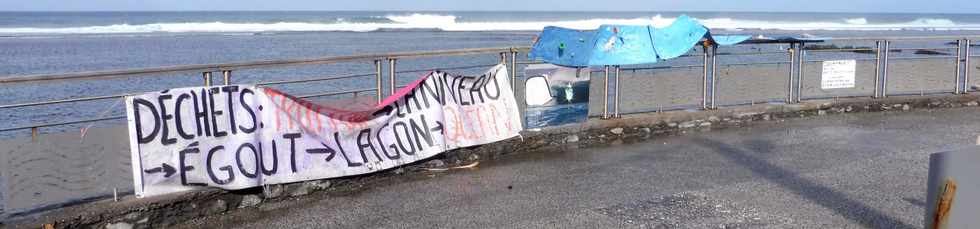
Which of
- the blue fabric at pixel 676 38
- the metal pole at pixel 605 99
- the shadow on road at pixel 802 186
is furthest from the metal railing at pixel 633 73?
the shadow on road at pixel 802 186

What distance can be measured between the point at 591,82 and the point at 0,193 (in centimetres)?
650

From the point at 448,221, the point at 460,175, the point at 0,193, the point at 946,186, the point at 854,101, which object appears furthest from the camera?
the point at 854,101

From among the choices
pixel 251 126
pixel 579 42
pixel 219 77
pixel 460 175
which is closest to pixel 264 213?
pixel 251 126

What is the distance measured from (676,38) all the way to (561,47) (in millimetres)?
1475

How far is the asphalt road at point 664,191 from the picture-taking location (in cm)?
652

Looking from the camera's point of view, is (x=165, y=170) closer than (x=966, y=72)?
Yes

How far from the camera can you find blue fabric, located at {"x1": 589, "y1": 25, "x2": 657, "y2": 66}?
34.2 feet

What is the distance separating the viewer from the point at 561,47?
10492 millimetres

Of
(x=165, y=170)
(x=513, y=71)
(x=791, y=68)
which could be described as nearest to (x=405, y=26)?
(x=791, y=68)

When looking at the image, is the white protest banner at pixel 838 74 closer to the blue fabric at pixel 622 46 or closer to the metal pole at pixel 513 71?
the blue fabric at pixel 622 46

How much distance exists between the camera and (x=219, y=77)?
2075cm

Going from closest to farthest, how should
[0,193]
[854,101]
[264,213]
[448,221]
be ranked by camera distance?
[0,193] < [448,221] < [264,213] < [854,101]

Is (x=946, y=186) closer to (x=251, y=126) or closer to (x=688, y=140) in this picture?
(x=251, y=126)

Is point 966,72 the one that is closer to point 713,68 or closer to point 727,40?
point 713,68
